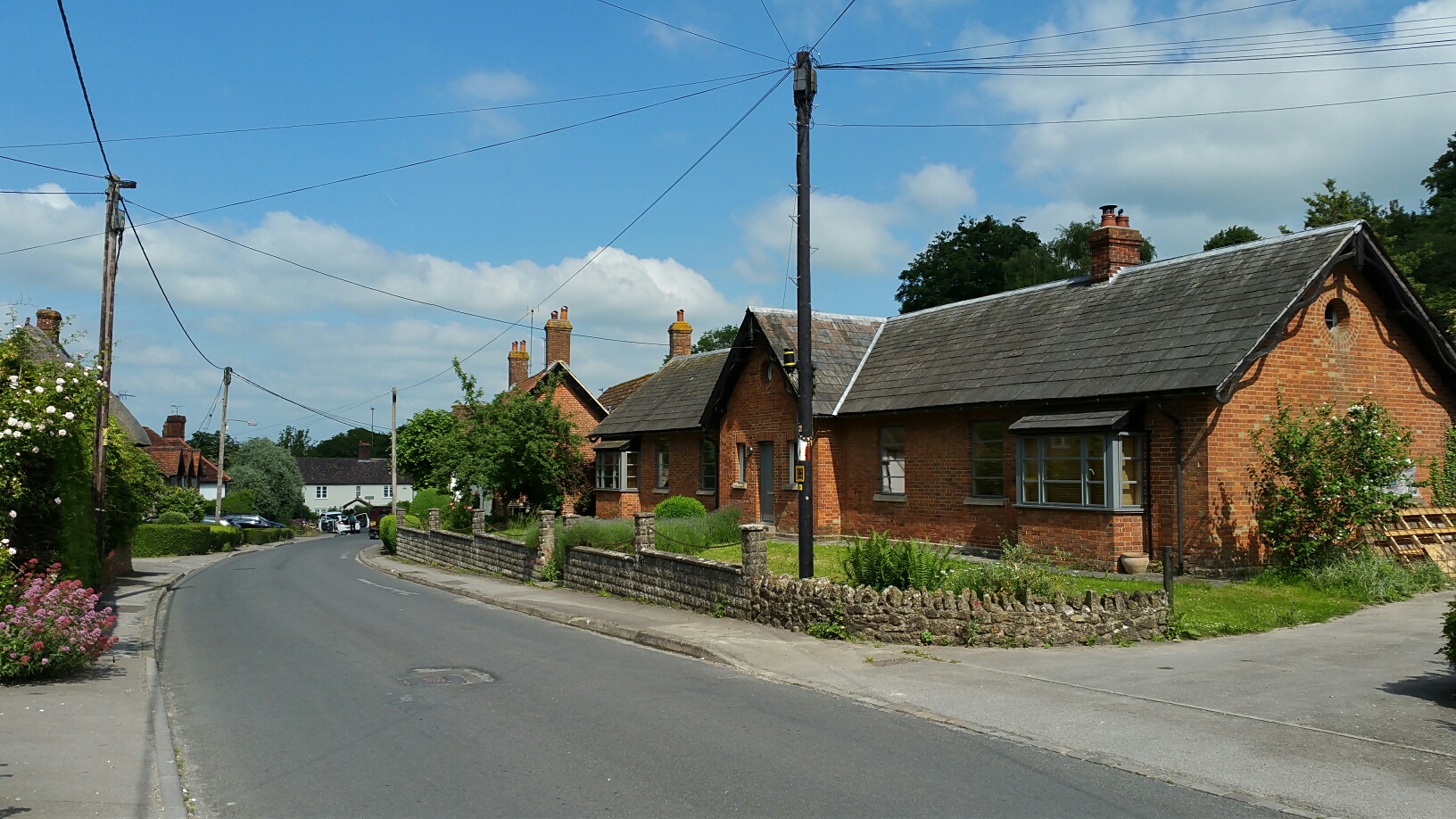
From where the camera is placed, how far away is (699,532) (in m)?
23.4

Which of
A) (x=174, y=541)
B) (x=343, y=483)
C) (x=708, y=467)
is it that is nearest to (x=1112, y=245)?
(x=708, y=467)

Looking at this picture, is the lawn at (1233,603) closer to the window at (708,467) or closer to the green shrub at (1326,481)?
the green shrub at (1326,481)

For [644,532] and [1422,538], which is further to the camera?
[644,532]

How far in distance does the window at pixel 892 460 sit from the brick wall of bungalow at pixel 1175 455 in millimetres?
184

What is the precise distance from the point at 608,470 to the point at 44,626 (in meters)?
25.4

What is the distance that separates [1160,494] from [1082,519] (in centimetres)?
146

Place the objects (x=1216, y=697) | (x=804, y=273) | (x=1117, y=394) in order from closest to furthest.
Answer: (x=1216, y=697)
(x=804, y=273)
(x=1117, y=394)

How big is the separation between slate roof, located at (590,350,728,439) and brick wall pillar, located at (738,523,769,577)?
14065 millimetres

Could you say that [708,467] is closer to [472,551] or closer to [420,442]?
[472,551]

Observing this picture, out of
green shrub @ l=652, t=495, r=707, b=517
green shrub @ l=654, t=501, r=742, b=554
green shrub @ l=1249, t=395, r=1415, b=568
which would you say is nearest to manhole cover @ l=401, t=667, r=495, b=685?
green shrub @ l=654, t=501, r=742, b=554

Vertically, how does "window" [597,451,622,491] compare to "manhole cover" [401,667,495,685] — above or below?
above

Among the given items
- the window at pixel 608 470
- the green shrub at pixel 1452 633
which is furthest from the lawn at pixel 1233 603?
the window at pixel 608 470

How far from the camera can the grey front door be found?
89.1ft

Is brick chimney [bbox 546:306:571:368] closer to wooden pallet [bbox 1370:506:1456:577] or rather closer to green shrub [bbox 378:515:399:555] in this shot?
green shrub [bbox 378:515:399:555]
